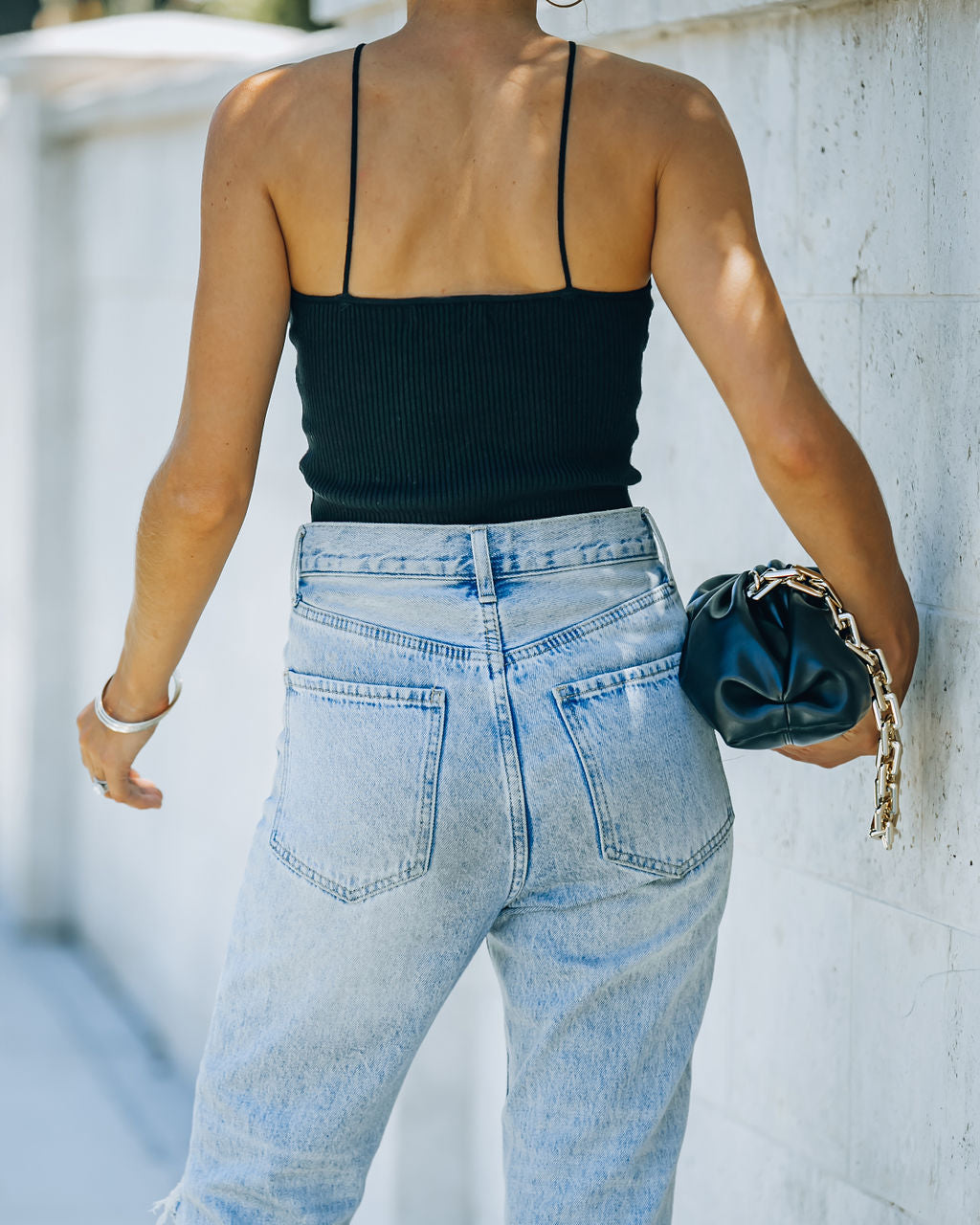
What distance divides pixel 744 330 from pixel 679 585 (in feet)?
3.36

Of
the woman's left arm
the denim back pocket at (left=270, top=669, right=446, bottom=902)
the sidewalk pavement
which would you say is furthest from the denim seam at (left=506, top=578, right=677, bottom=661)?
the sidewalk pavement

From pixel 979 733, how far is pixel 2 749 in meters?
4.50

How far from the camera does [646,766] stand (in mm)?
1750

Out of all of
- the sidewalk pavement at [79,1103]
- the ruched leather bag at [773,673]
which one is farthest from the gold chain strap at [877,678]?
the sidewalk pavement at [79,1103]

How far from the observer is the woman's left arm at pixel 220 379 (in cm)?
175

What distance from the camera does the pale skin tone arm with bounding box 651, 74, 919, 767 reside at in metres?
1.72

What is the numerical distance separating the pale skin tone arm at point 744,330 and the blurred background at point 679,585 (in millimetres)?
363

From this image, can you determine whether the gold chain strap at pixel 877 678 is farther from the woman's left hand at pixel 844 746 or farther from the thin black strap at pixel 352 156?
the thin black strap at pixel 352 156

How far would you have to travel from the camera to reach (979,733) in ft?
6.82

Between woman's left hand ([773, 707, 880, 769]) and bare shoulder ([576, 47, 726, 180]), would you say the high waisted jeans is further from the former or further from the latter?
bare shoulder ([576, 47, 726, 180])

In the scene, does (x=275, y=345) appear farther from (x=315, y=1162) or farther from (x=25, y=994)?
(x=25, y=994)

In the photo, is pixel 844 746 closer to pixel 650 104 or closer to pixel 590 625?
pixel 590 625

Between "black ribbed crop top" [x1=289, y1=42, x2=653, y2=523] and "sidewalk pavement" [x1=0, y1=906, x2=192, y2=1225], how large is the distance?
8.45ft

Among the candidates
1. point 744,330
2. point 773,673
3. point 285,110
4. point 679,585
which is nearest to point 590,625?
point 773,673
